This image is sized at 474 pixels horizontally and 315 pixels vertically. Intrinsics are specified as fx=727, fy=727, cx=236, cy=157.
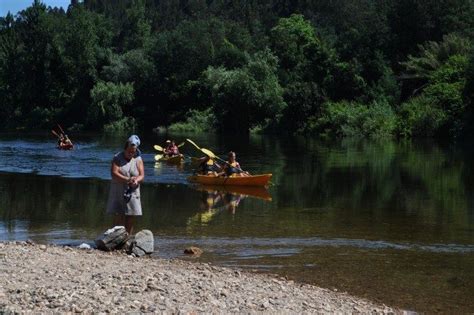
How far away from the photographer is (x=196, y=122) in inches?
3142

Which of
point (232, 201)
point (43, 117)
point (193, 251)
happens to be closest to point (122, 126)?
point (43, 117)

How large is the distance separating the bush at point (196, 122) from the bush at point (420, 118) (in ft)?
77.4

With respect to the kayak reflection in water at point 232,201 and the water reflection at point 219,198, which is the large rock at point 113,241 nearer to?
the water reflection at point 219,198

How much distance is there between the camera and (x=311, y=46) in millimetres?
76562

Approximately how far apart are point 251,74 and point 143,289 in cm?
6575

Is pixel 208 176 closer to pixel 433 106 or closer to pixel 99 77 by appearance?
pixel 433 106

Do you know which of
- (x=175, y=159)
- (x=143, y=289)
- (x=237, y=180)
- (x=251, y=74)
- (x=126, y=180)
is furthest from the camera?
(x=251, y=74)

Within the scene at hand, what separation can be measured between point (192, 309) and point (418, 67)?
60.9 meters

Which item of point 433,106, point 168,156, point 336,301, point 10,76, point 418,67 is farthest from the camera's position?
point 10,76

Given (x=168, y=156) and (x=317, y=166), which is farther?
(x=168, y=156)

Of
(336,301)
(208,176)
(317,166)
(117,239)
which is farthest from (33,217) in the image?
(317,166)

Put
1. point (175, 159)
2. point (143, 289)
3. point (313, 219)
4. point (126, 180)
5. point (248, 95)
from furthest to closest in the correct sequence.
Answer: point (248, 95), point (175, 159), point (313, 219), point (126, 180), point (143, 289)

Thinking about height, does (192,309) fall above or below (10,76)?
below

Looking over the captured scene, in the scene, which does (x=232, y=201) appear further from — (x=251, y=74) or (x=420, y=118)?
(x=251, y=74)
